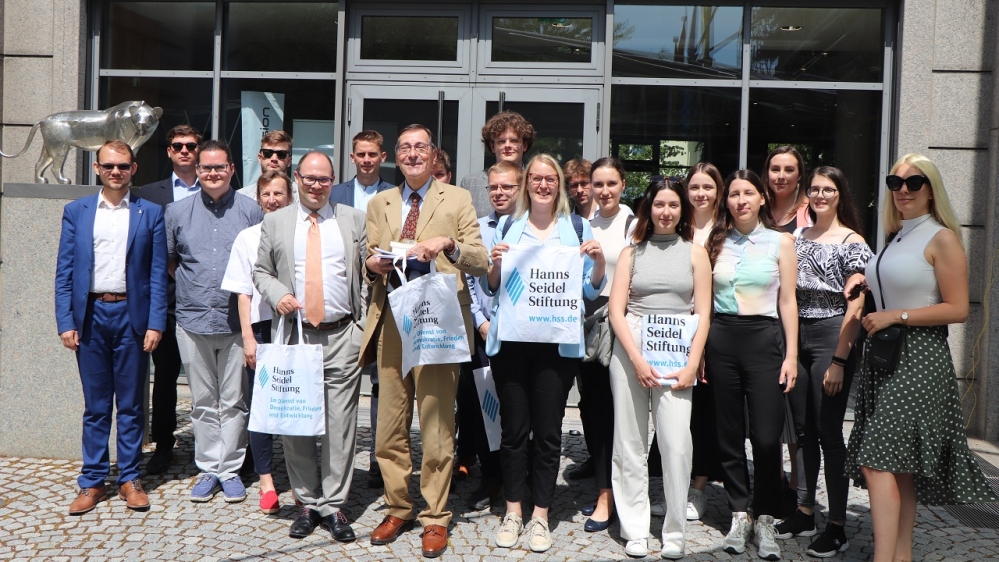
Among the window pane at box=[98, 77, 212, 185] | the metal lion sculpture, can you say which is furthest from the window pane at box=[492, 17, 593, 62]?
the metal lion sculpture

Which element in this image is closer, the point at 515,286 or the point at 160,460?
the point at 515,286

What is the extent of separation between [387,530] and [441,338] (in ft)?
3.64

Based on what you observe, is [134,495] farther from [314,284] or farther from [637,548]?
[637,548]

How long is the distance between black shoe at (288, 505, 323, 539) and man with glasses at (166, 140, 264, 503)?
680 millimetres

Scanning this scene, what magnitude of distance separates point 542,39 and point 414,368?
4693mm

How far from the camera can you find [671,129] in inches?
326

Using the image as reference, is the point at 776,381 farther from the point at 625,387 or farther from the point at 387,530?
the point at 387,530

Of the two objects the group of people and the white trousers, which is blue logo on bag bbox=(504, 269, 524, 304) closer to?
the group of people

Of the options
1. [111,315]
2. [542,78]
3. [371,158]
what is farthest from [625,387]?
[542,78]

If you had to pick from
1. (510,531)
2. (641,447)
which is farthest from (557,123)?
(510,531)

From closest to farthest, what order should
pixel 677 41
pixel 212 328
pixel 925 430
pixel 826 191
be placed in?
pixel 925 430 < pixel 826 191 < pixel 212 328 < pixel 677 41

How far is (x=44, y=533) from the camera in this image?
4.75m

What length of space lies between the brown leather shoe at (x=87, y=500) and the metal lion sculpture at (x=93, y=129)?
224cm

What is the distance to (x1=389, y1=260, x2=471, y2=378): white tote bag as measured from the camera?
4547 mm
